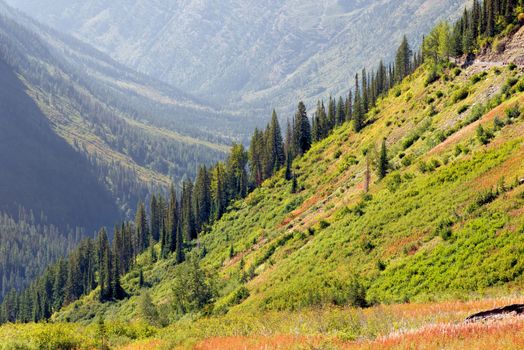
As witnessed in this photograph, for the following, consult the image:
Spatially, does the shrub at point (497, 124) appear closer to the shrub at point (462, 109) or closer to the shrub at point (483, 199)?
the shrub at point (483, 199)

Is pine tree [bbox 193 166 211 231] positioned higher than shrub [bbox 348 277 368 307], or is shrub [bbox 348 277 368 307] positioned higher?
pine tree [bbox 193 166 211 231]

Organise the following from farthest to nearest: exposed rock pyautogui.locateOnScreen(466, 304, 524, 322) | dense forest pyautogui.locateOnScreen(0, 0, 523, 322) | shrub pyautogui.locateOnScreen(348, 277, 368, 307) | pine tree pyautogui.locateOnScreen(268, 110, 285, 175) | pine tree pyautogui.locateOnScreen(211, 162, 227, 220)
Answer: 1. pine tree pyautogui.locateOnScreen(268, 110, 285, 175)
2. pine tree pyautogui.locateOnScreen(211, 162, 227, 220)
3. dense forest pyautogui.locateOnScreen(0, 0, 523, 322)
4. shrub pyautogui.locateOnScreen(348, 277, 368, 307)
5. exposed rock pyautogui.locateOnScreen(466, 304, 524, 322)

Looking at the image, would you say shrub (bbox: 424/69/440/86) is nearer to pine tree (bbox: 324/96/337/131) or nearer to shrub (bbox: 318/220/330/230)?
shrub (bbox: 318/220/330/230)

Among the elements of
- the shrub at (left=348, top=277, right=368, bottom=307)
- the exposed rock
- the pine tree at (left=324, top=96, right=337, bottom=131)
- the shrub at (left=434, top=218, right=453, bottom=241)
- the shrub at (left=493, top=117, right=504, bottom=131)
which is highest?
the pine tree at (left=324, top=96, right=337, bottom=131)

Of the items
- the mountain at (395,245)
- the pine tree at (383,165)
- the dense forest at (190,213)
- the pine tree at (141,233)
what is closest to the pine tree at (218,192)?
the dense forest at (190,213)

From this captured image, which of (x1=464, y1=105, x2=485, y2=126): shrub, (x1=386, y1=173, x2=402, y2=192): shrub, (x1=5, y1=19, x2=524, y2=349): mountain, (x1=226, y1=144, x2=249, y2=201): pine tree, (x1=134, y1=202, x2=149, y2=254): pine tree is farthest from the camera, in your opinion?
(x1=134, y1=202, x2=149, y2=254): pine tree

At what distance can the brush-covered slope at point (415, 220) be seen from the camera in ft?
88.4

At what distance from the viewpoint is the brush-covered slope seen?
88.4 feet

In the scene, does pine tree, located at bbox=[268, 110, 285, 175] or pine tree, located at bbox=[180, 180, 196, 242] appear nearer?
pine tree, located at bbox=[180, 180, 196, 242]

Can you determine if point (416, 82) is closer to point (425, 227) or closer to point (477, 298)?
point (425, 227)

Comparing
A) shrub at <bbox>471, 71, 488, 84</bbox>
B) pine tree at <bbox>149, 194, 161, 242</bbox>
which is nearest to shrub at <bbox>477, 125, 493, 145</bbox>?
shrub at <bbox>471, 71, 488, 84</bbox>

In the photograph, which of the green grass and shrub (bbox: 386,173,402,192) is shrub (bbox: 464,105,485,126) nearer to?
the green grass

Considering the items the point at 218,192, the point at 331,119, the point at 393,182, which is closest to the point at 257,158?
the point at 218,192

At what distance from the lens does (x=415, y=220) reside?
35375 mm
